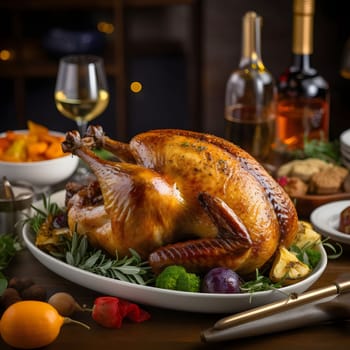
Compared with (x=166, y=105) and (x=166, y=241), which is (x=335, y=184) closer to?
(x=166, y=241)

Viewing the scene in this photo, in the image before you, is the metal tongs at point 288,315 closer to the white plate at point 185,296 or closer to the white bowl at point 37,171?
the white plate at point 185,296

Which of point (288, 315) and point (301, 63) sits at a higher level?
point (301, 63)

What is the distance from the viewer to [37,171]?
71.6 inches

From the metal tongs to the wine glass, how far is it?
3.48 ft

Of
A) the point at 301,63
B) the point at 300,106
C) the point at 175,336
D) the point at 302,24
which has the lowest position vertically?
the point at 175,336

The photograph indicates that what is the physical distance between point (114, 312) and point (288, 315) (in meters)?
0.25

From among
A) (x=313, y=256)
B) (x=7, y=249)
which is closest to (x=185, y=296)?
(x=313, y=256)

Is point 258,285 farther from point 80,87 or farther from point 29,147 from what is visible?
point 80,87

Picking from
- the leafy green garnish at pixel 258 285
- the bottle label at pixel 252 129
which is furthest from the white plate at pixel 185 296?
the bottle label at pixel 252 129

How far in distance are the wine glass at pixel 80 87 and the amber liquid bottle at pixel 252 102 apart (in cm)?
36

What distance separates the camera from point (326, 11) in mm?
3457

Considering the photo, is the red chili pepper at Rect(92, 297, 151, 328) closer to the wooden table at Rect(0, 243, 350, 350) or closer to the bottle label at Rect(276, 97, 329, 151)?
the wooden table at Rect(0, 243, 350, 350)

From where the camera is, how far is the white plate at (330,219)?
4.73 feet

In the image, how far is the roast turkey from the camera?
1219 mm
